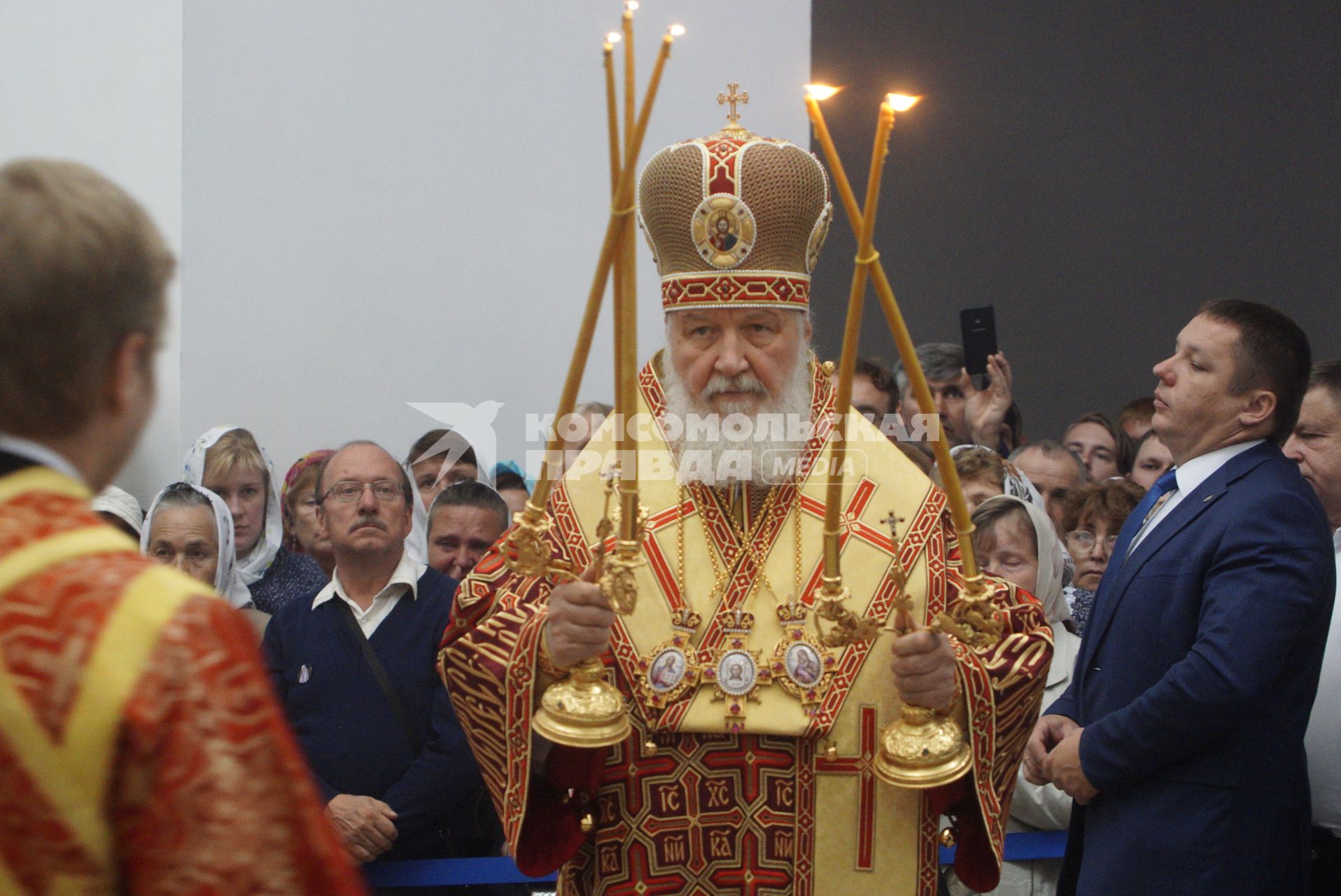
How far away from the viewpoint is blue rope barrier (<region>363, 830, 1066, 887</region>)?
4.01 metres

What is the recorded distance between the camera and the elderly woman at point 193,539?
4617 mm

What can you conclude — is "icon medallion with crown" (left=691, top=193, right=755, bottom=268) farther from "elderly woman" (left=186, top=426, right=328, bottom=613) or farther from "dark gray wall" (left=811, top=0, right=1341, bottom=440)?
"dark gray wall" (left=811, top=0, right=1341, bottom=440)

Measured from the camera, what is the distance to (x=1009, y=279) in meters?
7.52

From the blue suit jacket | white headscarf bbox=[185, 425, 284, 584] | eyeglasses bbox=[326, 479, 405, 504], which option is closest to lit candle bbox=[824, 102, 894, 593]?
the blue suit jacket

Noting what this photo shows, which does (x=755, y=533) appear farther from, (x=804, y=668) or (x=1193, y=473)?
(x=1193, y=473)

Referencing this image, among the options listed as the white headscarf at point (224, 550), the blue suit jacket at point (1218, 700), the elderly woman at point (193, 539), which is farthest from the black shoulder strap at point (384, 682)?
the blue suit jacket at point (1218, 700)

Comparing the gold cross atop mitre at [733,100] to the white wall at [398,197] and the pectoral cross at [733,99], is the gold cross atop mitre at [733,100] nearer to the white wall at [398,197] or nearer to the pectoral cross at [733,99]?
the pectoral cross at [733,99]

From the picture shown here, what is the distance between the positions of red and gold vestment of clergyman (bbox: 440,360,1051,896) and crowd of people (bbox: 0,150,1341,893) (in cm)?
9

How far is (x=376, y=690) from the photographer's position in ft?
13.7

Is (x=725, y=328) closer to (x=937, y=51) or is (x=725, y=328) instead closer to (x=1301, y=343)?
(x=1301, y=343)

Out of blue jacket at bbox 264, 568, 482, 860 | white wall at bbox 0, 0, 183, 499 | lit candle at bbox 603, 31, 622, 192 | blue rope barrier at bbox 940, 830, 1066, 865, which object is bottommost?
blue rope barrier at bbox 940, 830, 1066, 865

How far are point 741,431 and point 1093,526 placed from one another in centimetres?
233

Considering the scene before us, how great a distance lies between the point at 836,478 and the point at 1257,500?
1369 millimetres

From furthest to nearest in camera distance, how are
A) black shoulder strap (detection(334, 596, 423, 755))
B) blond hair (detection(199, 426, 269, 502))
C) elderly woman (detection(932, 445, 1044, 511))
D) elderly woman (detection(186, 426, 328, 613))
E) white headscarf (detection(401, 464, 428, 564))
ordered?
white headscarf (detection(401, 464, 428, 564)), blond hair (detection(199, 426, 269, 502)), elderly woman (detection(186, 426, 328, 613)), elderly woman (detection(932, 445, 1044, 511)), black shoulder strap (detection(334, 596, 423, 755))
